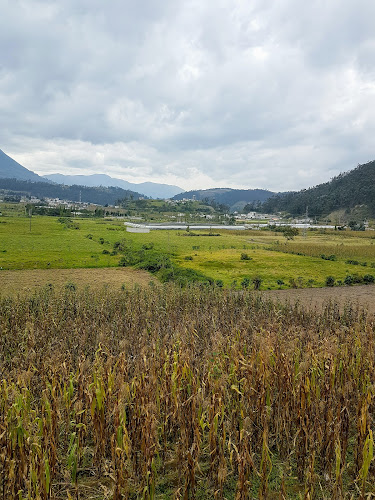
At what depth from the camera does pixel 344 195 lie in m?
116

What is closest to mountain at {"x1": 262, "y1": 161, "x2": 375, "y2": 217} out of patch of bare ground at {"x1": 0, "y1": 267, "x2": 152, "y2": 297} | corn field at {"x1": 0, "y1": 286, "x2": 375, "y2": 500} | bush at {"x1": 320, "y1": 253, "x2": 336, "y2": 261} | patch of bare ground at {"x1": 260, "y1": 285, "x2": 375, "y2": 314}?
bush at {"x1": 320, "y1": 253, "x2": 336, "y2": 261}

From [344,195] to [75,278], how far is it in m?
113

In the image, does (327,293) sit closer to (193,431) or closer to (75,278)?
(75,278)

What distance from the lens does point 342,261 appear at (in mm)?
32906

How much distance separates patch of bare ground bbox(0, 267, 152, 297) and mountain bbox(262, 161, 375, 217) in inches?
3784

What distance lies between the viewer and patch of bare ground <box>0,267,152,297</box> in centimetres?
2025

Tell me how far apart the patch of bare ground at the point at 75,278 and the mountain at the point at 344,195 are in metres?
96.1

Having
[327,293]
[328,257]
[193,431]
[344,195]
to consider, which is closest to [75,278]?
[327,293]

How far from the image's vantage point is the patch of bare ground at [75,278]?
20.2 metres

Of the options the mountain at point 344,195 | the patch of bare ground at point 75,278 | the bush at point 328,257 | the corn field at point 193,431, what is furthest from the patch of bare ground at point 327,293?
the mountain at point 344,195

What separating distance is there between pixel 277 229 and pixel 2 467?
77.4m

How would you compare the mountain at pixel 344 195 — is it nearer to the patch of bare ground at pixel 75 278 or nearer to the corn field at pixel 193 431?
the patch of bare ground at pixel 75 278

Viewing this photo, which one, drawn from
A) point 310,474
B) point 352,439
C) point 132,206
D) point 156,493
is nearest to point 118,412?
point 156,493

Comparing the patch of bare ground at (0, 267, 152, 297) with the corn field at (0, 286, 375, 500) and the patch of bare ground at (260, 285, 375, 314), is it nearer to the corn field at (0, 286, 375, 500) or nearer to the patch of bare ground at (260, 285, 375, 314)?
the patch of bare ground at (260, 285, 375, 314)
